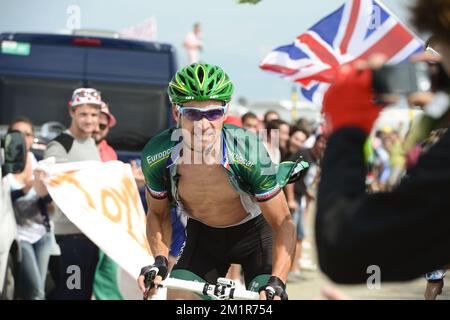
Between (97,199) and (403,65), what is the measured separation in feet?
19.3

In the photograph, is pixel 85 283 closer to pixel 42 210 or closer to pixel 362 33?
pixel 42 210

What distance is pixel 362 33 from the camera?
10.2 metres

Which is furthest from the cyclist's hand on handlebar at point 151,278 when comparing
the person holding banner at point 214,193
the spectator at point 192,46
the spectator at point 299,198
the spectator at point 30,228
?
the spectator at point 192,46

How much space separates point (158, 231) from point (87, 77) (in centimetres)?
602

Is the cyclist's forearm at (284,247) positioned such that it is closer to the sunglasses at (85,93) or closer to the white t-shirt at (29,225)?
the white t-shirt at (29,225)

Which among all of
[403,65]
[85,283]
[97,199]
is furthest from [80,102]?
[403,65]

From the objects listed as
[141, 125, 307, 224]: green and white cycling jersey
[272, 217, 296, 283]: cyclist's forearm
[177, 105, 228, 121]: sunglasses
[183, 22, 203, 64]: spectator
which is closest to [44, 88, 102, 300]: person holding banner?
[141, 125, 307, 224]: green and white cycling jersey

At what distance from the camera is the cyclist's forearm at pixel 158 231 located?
546cm

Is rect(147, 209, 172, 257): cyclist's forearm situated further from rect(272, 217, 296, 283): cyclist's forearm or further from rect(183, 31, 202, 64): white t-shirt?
rect(183, 31, 202, 64): white t-shirt

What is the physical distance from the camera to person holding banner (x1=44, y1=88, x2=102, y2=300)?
8195 millimetres

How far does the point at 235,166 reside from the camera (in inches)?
200

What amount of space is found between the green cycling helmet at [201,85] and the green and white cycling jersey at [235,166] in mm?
200

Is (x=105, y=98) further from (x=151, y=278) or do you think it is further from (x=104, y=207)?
(x=151, y=278)
